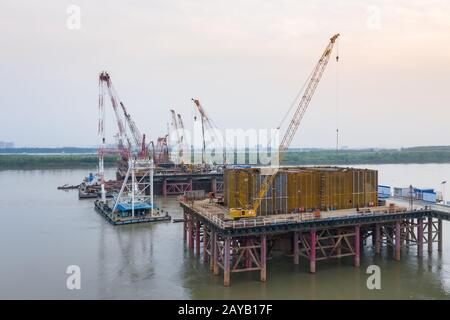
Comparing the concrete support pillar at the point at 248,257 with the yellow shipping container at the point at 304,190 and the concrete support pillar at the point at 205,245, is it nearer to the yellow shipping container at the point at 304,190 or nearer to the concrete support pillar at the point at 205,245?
the yellow shipping container at the point at 304,190

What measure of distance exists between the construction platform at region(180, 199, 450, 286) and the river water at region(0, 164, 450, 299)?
1.19 meters

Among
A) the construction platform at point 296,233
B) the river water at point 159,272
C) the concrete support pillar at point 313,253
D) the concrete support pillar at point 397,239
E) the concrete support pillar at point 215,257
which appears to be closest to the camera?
the river water at point 159,272

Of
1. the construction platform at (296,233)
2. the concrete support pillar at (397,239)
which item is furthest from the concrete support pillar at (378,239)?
the concrete support pillar at (397,239)

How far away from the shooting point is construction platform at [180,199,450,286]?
33781 millimetres

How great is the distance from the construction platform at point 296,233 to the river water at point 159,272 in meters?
1.19

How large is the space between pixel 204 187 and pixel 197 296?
6747 cm

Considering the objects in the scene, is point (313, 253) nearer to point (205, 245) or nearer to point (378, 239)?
point (378, 239)

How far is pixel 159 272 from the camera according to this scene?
36.6 metres

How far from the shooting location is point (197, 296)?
31.1m

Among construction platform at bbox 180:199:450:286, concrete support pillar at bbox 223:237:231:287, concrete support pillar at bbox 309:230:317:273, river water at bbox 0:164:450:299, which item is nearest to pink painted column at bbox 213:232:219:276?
construction platform at bbox 180:199:450:286

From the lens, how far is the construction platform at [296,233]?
33.8 meters

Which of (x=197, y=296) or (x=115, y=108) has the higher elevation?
(x=115, y=108)
